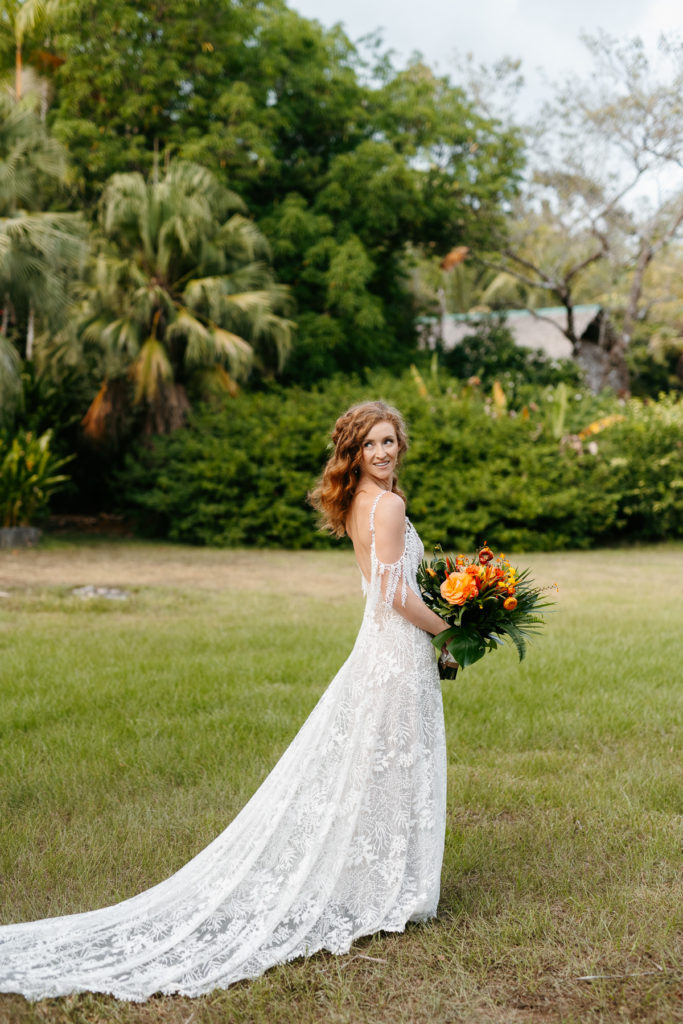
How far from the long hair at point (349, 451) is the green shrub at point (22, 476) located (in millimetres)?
13565

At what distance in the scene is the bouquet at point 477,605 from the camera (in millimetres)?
3262

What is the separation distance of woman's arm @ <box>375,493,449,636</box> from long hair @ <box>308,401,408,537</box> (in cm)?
17

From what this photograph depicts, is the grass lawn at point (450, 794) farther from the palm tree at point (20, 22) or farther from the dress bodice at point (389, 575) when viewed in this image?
the palm tree at point (20, 22)

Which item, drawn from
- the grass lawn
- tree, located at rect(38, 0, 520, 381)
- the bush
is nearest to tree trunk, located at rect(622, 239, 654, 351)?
tree, located at rect(38, 0, 520, 381)

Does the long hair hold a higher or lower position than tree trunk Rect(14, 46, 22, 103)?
lower

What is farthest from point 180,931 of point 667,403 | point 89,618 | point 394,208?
point 394,208

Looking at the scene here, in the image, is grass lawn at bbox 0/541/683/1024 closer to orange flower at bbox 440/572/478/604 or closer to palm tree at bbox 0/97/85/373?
orange flower at bbox 440/572/478/604

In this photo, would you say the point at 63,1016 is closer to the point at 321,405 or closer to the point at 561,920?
the point at 561,920

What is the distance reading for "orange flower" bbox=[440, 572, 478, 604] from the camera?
3221mm

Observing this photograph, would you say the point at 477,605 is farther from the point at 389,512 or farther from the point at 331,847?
the point at 331,847

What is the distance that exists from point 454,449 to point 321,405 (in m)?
2.80

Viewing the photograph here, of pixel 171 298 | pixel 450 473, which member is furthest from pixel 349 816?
pixel 171 298

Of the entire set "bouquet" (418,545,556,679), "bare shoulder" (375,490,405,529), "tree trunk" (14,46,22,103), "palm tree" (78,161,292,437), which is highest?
"tree trunk" (14,46,22,103)

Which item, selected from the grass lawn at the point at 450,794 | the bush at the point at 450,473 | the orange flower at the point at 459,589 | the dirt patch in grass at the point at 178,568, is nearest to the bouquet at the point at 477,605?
the orange flower at the point at 459,589
